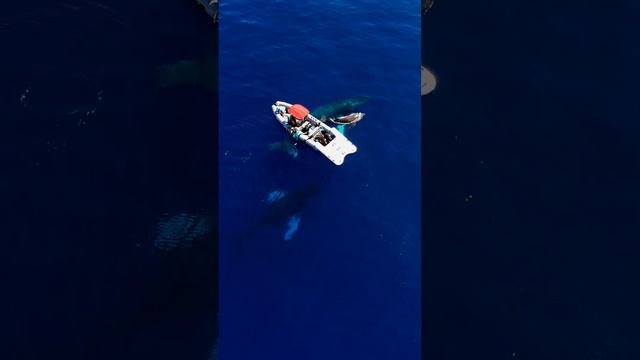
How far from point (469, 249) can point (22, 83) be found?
57.7 m

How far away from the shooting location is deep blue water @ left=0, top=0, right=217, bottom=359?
4756 cm

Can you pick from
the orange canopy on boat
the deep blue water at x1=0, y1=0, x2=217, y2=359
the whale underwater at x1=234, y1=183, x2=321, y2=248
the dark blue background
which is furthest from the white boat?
the dark blue background

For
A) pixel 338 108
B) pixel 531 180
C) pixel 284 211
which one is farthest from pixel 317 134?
pixel 531 180

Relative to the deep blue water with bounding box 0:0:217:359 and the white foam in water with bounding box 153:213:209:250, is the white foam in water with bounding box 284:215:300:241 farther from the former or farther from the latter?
the white foam in water with bounding box 153:213:209:250

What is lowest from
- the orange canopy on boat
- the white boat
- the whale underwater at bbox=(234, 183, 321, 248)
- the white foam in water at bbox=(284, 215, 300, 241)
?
the white foam in water at bbox=(284, 215, 300, 241)

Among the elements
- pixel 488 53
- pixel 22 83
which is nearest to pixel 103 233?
pixel 22 83

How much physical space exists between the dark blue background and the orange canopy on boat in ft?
51.4

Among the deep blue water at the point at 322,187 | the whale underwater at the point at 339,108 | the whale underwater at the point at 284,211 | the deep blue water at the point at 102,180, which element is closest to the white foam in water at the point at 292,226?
the whale underwater at the point at 284,211

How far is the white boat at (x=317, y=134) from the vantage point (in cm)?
6088

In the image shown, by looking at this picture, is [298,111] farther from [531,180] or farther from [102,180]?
[531,180]

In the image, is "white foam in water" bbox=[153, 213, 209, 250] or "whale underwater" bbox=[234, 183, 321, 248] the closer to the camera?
"white foam in water" bbox=[153, 213, 209, 250]

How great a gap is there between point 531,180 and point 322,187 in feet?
81.5

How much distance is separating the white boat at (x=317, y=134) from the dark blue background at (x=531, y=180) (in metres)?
10.5

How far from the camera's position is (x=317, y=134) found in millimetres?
61781
